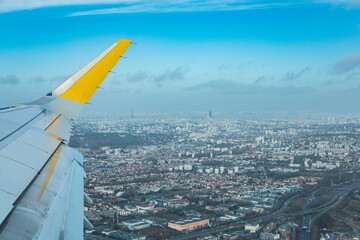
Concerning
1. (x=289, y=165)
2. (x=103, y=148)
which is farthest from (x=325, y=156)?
(x=103, y=148)

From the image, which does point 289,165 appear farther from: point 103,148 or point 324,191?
point 103,148

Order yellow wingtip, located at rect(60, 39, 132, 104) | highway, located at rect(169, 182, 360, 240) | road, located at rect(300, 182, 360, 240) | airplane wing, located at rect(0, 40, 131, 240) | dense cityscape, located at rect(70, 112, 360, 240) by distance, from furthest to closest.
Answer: dense cityscape, located at rect(70, 112, 360, 240) < road, located at rect(300, 182, 360, 240) < highway, located at rect(169, 182, 360, 240) < yellow wingtip, located at rect(60, 39, 132, 104) < airplane wing, located at rect(0, 40, 131, 240)

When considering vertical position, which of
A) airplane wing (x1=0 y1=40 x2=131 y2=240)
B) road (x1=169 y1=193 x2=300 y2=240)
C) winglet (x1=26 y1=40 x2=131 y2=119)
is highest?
winglet (x1=26 y1=40 x2=131 y2=119)

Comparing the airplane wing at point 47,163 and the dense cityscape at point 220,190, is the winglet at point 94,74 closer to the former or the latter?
the airplane wing at point 47,163

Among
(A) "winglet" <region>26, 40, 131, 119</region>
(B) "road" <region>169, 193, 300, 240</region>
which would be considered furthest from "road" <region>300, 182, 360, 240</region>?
(A) "winglet" <region>26, 40, 131, 119</region>

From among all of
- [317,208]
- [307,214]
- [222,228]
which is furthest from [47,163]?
[317,208]

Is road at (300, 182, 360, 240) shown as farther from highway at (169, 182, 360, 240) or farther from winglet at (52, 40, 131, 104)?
winglet at (52, 40, 131, 104)
